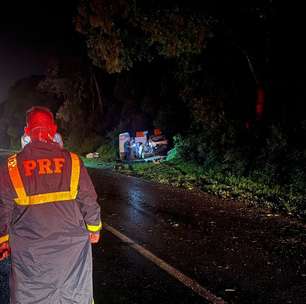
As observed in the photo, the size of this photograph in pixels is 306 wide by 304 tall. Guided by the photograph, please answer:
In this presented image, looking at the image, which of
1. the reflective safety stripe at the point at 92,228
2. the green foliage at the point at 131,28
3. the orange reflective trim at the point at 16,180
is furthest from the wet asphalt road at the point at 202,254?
the green foliage at the point at 131,28

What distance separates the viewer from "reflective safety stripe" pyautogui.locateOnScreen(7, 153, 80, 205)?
309 centimetres

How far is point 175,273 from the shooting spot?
5859 millimetres

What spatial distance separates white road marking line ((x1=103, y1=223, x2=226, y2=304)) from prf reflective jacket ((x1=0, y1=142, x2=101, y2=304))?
221 cm

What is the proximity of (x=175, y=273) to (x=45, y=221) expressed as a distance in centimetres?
315

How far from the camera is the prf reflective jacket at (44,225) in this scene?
309cm

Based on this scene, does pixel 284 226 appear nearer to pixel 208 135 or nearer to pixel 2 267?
pixel 2 267

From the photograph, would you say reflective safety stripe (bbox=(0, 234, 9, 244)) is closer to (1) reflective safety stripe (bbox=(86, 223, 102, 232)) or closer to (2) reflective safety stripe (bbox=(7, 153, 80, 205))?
(2) reflective safety stripe (bbox=(7, 153, 80, 205))

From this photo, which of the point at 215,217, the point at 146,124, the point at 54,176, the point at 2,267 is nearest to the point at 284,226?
the point at 215,217

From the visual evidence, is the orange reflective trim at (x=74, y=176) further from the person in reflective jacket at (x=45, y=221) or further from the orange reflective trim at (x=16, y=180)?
the orange reflective trim at (x=16, y=180)

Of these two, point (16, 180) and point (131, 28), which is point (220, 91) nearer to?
point (131, 28)

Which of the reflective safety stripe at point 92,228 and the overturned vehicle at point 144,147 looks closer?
the reflective safety stripe at point 92,228

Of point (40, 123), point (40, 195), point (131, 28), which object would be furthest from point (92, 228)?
point (131, 28)

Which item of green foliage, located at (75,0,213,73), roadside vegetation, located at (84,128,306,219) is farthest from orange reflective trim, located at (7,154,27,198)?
green foliage, located at (75,0,213,73)

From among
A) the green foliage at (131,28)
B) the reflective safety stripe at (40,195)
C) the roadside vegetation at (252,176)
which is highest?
the green foliage at (131,28)
